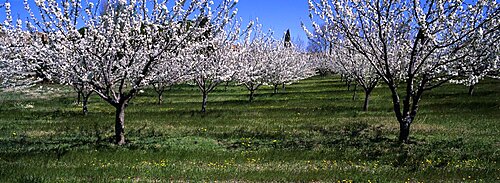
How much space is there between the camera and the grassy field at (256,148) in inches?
349

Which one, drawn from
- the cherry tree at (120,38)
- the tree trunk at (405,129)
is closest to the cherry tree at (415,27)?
the tree trunk at (405,129)

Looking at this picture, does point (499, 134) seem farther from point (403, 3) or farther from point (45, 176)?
point (45, 176)

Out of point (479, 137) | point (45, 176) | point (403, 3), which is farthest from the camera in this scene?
point (479, 137)

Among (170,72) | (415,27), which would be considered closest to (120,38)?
(170,72)

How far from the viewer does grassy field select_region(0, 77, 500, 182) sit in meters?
8.87

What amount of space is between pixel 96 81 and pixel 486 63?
40.2 feet

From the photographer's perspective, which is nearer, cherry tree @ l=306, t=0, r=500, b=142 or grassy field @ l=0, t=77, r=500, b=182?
grassy field @ l=0, t=77, r=500, b=182

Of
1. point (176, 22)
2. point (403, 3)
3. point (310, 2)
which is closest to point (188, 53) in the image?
point (176, 22)

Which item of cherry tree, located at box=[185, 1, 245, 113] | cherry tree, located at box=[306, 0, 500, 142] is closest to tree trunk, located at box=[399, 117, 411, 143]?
cherry tree, located at box=[306, 0, 500, 142]

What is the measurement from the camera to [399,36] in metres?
13.8

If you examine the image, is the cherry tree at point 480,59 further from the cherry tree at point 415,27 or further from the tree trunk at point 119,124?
the tree trunk at point 119,124

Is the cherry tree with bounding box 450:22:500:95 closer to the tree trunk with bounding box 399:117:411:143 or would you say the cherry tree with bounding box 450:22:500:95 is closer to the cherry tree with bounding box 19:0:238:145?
the tree trunk with bounding box 399:117:411:143

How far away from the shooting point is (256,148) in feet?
41.2

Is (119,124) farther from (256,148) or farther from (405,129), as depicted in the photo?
(405,129)
